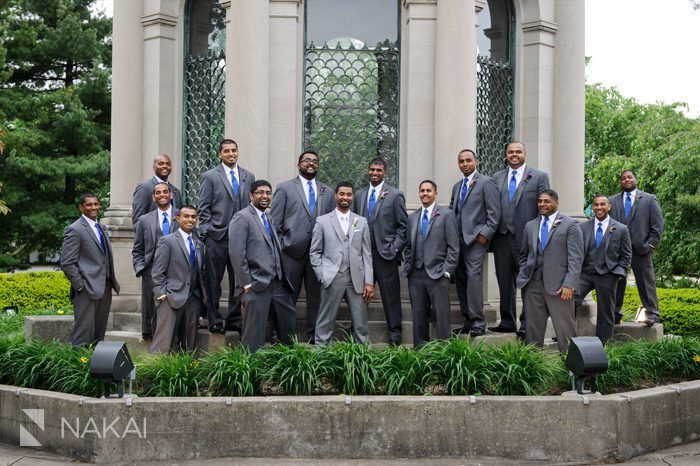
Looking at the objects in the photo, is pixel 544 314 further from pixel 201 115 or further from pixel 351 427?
pixel 201 115

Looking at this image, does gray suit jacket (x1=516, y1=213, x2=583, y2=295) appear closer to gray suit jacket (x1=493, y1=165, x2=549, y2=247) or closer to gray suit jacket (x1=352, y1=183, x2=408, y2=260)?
gray suit jacket (x1=493, y1=165, x2=549, y2=247)

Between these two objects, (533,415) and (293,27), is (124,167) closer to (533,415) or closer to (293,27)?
(293,27)

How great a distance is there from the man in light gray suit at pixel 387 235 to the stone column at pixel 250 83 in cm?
194

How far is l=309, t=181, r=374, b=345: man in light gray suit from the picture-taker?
10.0m

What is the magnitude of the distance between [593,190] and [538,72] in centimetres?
3046

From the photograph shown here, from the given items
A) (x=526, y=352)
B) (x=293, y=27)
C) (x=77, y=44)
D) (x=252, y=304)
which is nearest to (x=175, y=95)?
(x=293, y=27)

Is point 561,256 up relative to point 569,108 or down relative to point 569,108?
down

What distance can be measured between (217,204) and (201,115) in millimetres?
3491

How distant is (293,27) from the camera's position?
40.1 ft

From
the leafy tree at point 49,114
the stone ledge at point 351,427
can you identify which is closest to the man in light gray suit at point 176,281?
the stone ledge at point 351,427

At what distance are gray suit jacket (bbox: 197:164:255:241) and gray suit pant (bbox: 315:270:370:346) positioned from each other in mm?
1691

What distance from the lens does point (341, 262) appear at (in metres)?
10.1

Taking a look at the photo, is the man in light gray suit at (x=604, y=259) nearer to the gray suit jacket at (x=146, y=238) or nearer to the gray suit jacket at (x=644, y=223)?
the gray suit jacket at (x=644, y=223)

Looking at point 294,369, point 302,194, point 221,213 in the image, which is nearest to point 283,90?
point 302,194
